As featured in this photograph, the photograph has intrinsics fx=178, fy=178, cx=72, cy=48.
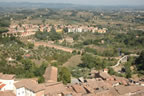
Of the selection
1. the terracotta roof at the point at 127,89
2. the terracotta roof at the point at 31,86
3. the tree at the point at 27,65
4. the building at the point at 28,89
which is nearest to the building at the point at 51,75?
the tree at the point at 27,65

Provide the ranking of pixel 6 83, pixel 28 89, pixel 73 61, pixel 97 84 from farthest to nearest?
1. pixel 73 61
2. pixel 97 84
3. pixel 6 83
4. pixel 28 89

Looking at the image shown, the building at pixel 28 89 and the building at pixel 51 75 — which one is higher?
the building at pixel 28 89

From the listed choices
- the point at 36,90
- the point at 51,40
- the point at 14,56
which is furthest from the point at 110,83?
the point at 51,40

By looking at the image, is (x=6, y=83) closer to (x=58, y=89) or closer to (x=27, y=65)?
(x=58, y=89)

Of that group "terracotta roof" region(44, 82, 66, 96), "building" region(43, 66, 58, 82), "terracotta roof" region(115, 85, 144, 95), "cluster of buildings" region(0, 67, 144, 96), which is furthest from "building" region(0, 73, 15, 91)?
"terracotta roof" region(115, 85, 144, 95)

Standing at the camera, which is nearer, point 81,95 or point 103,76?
point 81,95

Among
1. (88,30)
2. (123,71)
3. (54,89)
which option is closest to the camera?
(54,89)

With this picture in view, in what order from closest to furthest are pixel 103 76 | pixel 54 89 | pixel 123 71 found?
pixel 54 89, pixel 103 76, pixel 123 71

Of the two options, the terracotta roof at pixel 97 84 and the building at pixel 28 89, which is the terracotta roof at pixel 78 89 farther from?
the building at pixel 28 89

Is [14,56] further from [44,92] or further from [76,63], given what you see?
[44,92]

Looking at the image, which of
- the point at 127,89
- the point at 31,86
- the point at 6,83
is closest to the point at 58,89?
the point at 31,86

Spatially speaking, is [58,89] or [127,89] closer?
[58,89]
